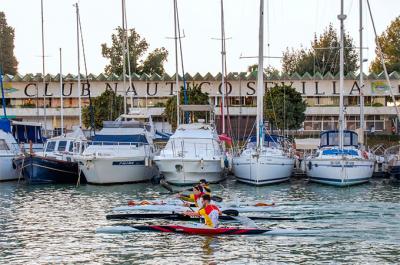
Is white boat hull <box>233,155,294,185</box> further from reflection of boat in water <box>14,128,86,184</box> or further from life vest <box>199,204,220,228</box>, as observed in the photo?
life vest <box>199,204,220,228</box>

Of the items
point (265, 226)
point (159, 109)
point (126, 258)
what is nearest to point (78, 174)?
point (265, 226)

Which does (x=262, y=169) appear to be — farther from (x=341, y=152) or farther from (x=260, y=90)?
(x=260, y=90)

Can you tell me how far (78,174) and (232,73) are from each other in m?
48.1

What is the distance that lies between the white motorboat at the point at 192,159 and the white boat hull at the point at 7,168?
32.5ft

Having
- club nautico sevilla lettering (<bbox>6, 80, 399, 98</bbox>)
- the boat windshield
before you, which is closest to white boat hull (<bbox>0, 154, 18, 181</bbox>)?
the boat windshield

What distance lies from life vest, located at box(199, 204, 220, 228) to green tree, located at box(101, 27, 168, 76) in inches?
3280

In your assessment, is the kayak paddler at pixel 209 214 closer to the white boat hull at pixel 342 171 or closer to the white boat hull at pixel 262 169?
the white boat hull at pixel 262 169

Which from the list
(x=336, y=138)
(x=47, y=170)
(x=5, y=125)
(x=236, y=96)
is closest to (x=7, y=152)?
(x=5, y=125)

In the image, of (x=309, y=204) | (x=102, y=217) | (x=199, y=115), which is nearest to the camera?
(x=102, y=217)

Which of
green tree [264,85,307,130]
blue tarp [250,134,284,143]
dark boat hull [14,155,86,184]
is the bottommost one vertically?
dark boat hull [14,155,86,184]

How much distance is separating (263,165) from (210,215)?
16.6 m

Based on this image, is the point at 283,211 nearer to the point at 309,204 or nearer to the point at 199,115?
the point at 309,204

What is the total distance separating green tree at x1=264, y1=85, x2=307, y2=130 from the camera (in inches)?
2766

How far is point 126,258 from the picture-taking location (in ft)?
70.2
